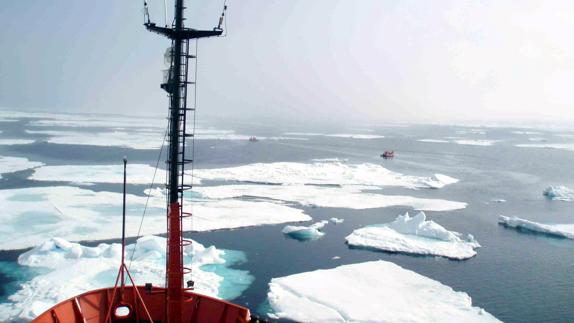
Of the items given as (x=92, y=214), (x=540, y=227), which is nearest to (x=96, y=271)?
(x=92, y=214)

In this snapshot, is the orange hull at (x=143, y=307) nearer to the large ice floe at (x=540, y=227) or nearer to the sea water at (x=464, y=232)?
the sea water at (x=464, y=232)

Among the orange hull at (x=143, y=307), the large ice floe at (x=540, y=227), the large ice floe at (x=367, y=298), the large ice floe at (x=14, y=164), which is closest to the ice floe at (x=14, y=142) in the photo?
the large ice floe at (x=14, y=164)

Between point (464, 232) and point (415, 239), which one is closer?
point (415, 239)

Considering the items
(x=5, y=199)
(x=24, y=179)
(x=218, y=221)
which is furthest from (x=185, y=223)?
(x=24, y=179)

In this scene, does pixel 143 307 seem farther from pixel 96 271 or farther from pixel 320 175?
pixel 320 175

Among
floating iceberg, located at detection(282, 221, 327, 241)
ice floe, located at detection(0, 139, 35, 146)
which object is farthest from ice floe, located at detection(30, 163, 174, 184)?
ice floe, located at detection(0, 139, 35, 146)

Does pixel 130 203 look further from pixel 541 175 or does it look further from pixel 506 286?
pixel 541 175

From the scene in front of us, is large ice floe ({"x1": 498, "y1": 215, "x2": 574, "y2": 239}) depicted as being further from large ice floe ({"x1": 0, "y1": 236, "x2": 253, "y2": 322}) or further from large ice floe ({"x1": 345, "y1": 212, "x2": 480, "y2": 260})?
large ice floe ({"x1": 0, "y1": 236, "x2": 253, "y2": 322})
